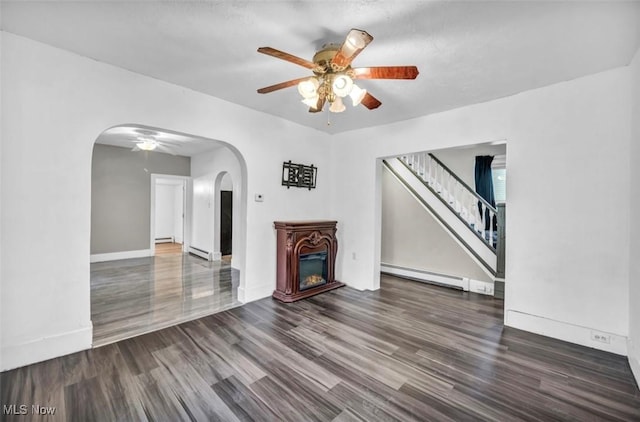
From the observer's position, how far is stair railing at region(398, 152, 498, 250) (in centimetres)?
434

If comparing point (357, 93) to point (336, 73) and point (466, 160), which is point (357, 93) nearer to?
point (336, 73)

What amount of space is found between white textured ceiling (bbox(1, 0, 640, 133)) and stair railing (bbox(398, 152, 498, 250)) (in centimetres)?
181

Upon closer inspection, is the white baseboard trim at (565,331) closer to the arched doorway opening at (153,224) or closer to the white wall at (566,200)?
the white wall at (566,200)

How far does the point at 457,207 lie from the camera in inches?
178

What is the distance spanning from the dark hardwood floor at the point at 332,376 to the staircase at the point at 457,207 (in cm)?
145

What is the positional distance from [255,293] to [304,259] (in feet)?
2.71

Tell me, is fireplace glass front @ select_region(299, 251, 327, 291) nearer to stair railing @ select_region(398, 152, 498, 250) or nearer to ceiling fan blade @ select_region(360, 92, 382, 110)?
stair railing @ select_region(398, 152, 498, 250)

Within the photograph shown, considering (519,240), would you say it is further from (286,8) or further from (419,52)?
(286,8)

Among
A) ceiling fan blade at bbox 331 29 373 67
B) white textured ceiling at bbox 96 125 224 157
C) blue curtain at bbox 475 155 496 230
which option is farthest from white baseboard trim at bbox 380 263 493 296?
white textured ceiling at bbox 96 125 224 157

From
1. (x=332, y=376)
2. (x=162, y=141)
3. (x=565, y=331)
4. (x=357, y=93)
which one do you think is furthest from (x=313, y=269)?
(x=162, y=141)

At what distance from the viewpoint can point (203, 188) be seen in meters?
6.67

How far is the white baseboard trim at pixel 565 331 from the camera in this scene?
2.40 meters

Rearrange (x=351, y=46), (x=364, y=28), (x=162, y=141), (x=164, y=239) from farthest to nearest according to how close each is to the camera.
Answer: (x=164, y=239), (x=162, y=141), (x=364, y=28), (x=351, y=46)

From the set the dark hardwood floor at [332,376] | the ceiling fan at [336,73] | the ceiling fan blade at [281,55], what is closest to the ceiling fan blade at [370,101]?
the ceiling fan at [336,73]
